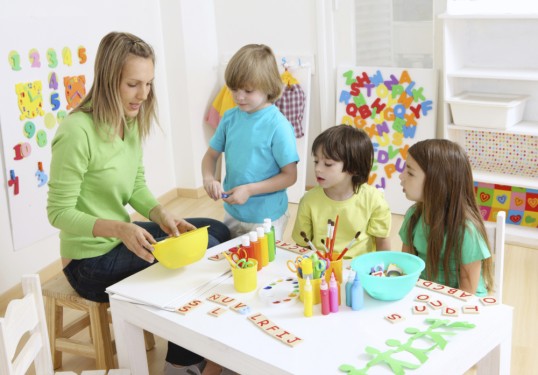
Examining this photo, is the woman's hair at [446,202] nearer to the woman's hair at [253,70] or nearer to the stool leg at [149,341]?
the woman's hair at [253,70]

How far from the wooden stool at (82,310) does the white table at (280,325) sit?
31cm

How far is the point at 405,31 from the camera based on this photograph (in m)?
3.45

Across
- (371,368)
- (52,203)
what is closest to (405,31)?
(52,203)

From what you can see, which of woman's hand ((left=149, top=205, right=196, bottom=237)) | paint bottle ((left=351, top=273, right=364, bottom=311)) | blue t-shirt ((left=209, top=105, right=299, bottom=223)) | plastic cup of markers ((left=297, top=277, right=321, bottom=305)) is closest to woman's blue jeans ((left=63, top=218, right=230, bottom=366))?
woman's hand ((left=149, top=205, right=196, bottom=237))

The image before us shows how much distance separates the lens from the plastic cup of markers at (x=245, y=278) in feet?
5.47

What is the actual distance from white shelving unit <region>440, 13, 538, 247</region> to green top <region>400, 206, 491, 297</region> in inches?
51.7

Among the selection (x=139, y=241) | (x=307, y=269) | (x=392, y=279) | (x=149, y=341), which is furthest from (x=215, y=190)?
(x=392, y=279)

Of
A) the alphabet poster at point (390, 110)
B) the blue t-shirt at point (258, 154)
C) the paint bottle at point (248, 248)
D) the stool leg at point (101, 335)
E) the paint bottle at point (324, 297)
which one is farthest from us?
the alphabet poster at point (390, 110)

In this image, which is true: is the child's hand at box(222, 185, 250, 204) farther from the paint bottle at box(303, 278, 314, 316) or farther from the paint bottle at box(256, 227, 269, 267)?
the paint bottle at box(303, 278, 314, 316)

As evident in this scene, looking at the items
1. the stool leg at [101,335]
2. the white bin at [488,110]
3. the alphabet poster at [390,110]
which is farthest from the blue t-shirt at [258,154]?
the alphabet poster at [390,110]

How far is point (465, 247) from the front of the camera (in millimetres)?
1846

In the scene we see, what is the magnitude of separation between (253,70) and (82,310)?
909 millimetres

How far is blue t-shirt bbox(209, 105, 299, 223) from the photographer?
2.29 metres

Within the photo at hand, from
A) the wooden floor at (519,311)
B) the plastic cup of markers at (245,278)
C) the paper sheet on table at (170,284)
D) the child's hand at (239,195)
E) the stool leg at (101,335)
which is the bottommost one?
the wooden floor at (519,311)
